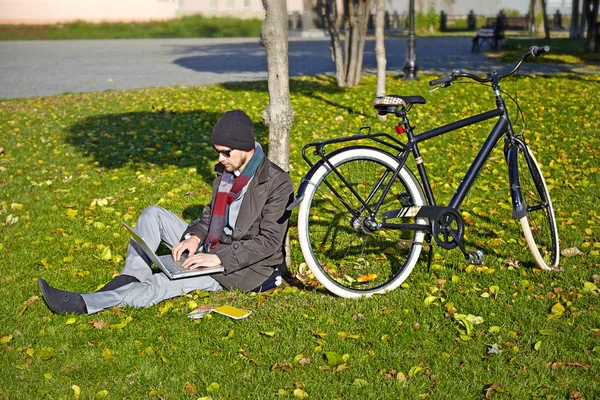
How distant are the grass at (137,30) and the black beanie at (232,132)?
3337 centimetres

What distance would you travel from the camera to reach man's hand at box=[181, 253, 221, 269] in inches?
183

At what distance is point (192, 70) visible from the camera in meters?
20.1

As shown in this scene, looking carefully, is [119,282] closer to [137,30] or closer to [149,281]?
[149,281]

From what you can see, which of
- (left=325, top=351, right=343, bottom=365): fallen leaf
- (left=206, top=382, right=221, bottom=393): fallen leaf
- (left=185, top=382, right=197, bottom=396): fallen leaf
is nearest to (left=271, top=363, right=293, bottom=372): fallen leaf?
(left=325, top=351, right=343, bottom=365): fallen leaf

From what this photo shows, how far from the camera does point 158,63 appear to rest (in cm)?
2238

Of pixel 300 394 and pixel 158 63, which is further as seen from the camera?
pixel 158 63

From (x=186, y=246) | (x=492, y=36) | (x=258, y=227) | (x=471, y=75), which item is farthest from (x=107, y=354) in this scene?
(x=492, y=36)

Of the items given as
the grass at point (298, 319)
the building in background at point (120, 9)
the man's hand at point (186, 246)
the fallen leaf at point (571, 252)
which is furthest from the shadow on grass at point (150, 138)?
the building in background at point (120, 9)

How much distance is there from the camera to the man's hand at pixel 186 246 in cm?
477

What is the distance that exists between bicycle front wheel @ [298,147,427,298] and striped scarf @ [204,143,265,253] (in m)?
0.40

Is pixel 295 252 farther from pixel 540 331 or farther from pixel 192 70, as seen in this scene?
pixel 192 70

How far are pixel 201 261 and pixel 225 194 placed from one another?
460mm

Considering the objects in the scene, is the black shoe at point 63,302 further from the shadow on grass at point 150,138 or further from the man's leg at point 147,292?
the shadow on grass at point 150,138

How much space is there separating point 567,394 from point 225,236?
2.27 metres
